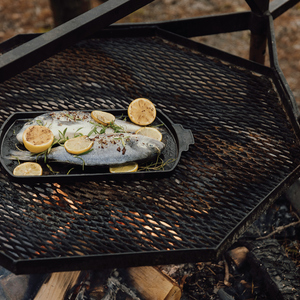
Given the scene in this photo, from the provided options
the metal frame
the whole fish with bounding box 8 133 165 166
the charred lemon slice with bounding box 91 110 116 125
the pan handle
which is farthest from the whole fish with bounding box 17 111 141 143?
the metal frame

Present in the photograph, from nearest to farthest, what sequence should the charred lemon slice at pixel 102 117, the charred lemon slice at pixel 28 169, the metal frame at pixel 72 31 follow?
the metal frame at pixel 72 31 < the charred lemon slice at pixel 28 169 < the charred lemon slice at pixel 102 117

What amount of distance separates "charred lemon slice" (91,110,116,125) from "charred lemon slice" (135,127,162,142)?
216mm

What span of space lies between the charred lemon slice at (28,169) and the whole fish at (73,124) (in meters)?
0.31

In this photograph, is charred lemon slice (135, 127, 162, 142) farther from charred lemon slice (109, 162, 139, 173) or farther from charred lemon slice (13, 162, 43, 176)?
charred lemon slice (13, 162, 43, 176)

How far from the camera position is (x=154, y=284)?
104 inches

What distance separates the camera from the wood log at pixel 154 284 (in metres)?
2.60

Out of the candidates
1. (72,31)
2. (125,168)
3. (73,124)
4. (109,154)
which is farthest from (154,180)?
(72,31)

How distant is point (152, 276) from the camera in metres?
2.67

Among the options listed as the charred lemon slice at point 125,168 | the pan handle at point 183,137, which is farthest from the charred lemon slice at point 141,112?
the charred lemon slice at point 125,168

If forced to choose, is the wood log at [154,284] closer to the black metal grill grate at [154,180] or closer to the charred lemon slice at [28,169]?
the black metal grill grate at [154,180]

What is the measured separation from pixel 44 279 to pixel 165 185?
1151 millimetres

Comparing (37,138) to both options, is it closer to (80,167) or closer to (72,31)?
(80,167)

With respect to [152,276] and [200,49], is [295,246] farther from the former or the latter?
[200,49]

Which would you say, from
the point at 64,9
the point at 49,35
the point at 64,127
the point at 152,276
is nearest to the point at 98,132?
the point at 64,127
